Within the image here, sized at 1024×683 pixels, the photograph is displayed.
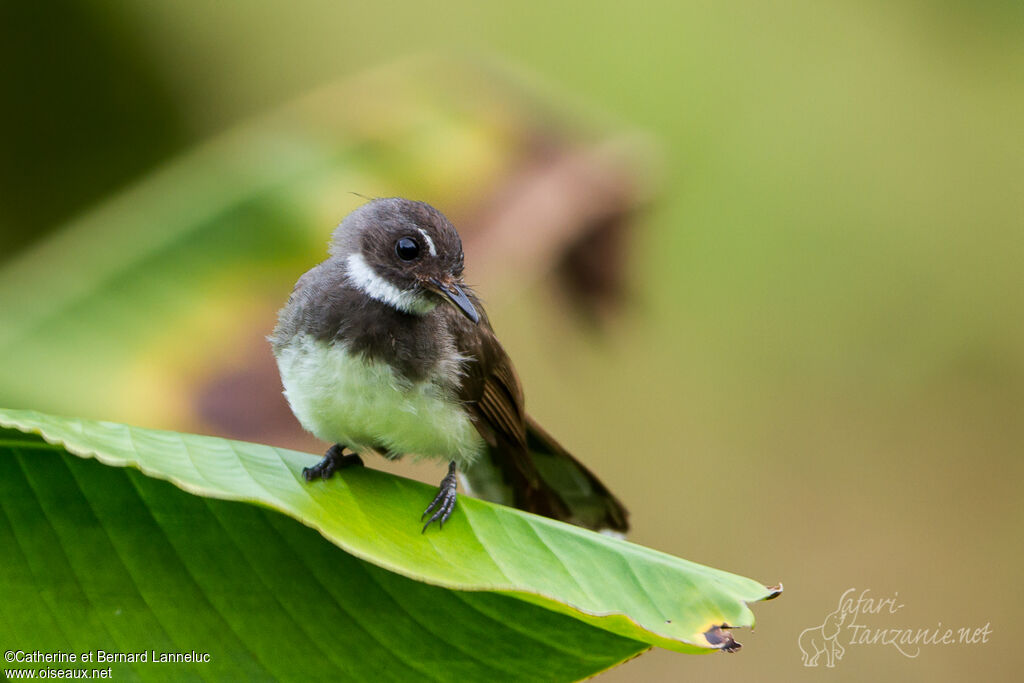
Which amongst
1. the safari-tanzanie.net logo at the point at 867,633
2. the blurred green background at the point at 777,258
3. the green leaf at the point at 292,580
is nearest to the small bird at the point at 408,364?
the green leaf at the point at 292,580

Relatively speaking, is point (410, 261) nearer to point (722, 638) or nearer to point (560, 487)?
point (560, 487)

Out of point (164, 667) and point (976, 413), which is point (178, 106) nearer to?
point (164, 667)

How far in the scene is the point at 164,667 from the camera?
182 cm

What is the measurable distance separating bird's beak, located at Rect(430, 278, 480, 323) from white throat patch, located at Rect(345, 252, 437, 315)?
54mm

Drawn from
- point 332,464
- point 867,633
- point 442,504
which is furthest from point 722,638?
point 867,633

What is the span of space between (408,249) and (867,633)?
2634 mm

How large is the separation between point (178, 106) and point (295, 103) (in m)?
1.54

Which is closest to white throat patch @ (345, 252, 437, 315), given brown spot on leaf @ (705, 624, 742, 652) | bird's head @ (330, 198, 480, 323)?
bird's head @ (330, 198, 480, 323)

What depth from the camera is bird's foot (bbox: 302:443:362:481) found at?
1.98m

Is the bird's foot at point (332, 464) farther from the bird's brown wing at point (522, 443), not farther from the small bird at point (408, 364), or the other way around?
the bird's brown wing at point (522, 443)

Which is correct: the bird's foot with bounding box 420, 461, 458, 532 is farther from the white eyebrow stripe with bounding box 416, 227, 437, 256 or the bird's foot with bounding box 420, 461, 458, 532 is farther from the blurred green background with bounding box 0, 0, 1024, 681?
the blurred green background with bounding box 0, 0, 1024, 681

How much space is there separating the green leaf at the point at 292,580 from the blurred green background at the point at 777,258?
8.98 ft

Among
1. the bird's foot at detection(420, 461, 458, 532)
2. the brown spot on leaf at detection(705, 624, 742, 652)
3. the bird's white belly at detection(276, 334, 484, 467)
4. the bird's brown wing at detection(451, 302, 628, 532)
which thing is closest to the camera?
the brown spot on leaf at detection(705, 624, 742, 652)

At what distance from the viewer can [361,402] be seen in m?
2.25
